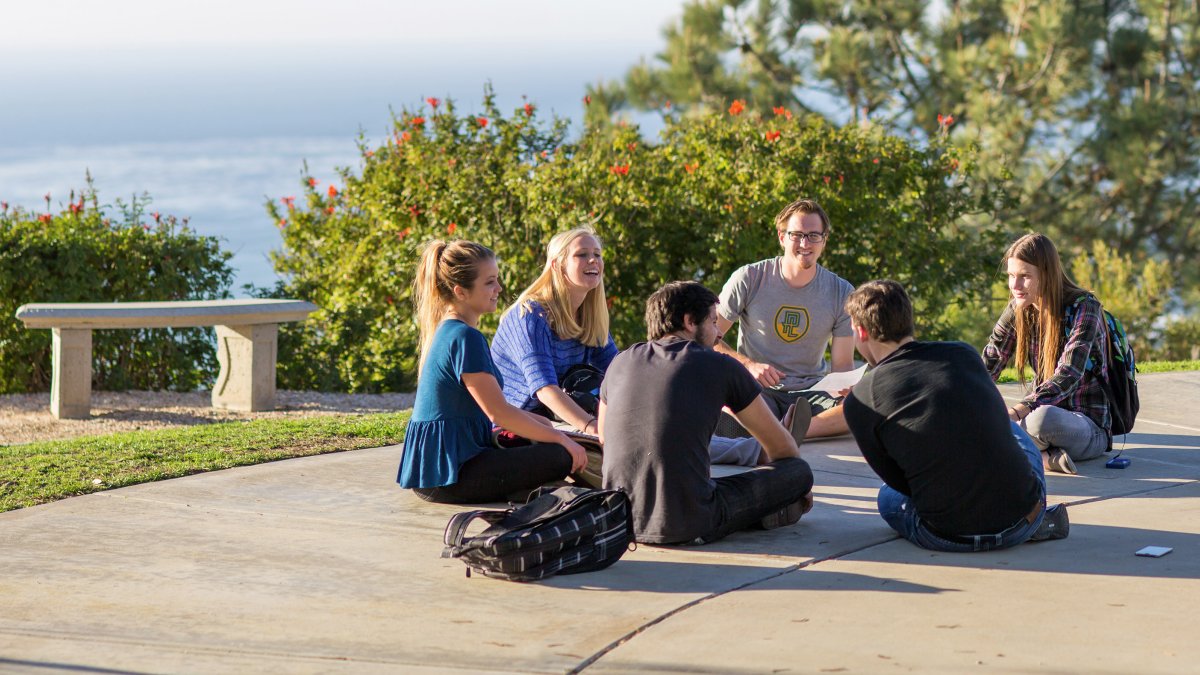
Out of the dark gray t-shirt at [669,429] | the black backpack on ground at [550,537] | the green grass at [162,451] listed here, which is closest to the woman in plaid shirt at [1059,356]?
the dark gray t-shirt at [669,429]

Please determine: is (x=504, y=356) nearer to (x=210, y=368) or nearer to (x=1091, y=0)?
(x=210, y=368)

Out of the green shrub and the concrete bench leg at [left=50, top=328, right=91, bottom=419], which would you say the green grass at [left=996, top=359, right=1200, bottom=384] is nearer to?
the green shrub

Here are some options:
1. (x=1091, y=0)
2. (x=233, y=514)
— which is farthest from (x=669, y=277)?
(x=1091, y=0)

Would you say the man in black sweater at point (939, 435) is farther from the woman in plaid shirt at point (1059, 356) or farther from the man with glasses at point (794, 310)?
the man with glasses at point (794, 310)

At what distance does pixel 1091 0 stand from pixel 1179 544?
62.8ft

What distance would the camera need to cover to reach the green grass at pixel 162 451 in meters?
6.55

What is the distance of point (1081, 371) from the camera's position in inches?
269

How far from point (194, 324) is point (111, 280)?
162 cm

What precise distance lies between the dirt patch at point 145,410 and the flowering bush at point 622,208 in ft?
2.84

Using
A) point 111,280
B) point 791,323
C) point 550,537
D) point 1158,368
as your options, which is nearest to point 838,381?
point 791,323

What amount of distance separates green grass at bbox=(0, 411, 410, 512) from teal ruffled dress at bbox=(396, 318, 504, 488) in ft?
4.79

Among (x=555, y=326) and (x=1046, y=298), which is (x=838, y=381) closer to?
(x=1046, y=298)

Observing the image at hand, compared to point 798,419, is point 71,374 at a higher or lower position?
higher

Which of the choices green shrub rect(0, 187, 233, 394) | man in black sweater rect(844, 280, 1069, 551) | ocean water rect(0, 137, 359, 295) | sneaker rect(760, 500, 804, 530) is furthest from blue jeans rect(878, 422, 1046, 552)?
ocean water rect(0, 137, 359, 295)
